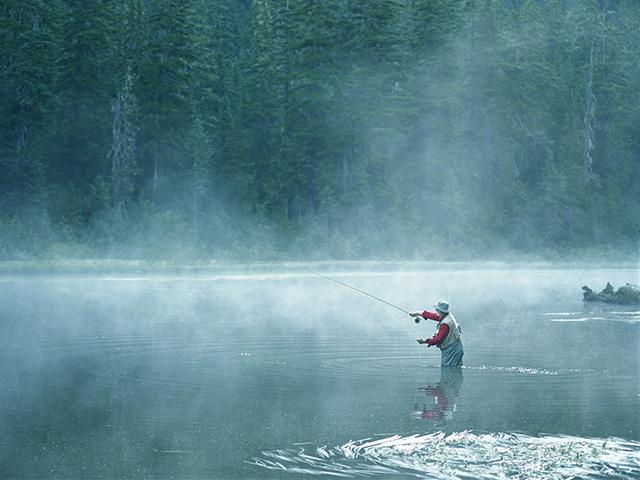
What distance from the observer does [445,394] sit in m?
17.4

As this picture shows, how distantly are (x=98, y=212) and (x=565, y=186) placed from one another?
1379 inches

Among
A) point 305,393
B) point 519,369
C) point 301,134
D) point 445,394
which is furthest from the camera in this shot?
point 301,134

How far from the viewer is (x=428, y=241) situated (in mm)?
68625

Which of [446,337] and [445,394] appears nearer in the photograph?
[445,394]

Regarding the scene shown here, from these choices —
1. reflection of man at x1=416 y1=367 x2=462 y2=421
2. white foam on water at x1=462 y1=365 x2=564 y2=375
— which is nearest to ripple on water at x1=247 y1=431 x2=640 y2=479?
reflection of man at x1=416 y1=367 x2=462 y2=421

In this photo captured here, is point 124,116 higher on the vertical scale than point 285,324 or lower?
higher

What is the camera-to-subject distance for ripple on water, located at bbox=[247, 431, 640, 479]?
12.1m

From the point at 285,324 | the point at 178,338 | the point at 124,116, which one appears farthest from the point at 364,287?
the point at 124,116

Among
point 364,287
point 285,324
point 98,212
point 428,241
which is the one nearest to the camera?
point 285,324

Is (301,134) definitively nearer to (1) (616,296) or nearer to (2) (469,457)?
(1) (616,296)

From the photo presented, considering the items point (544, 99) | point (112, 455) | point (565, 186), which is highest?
point (544, 99)

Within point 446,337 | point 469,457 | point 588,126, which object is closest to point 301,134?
point 588,126

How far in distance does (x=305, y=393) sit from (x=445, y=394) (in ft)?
6.90

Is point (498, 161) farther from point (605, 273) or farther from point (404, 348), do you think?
point (404, 348)
